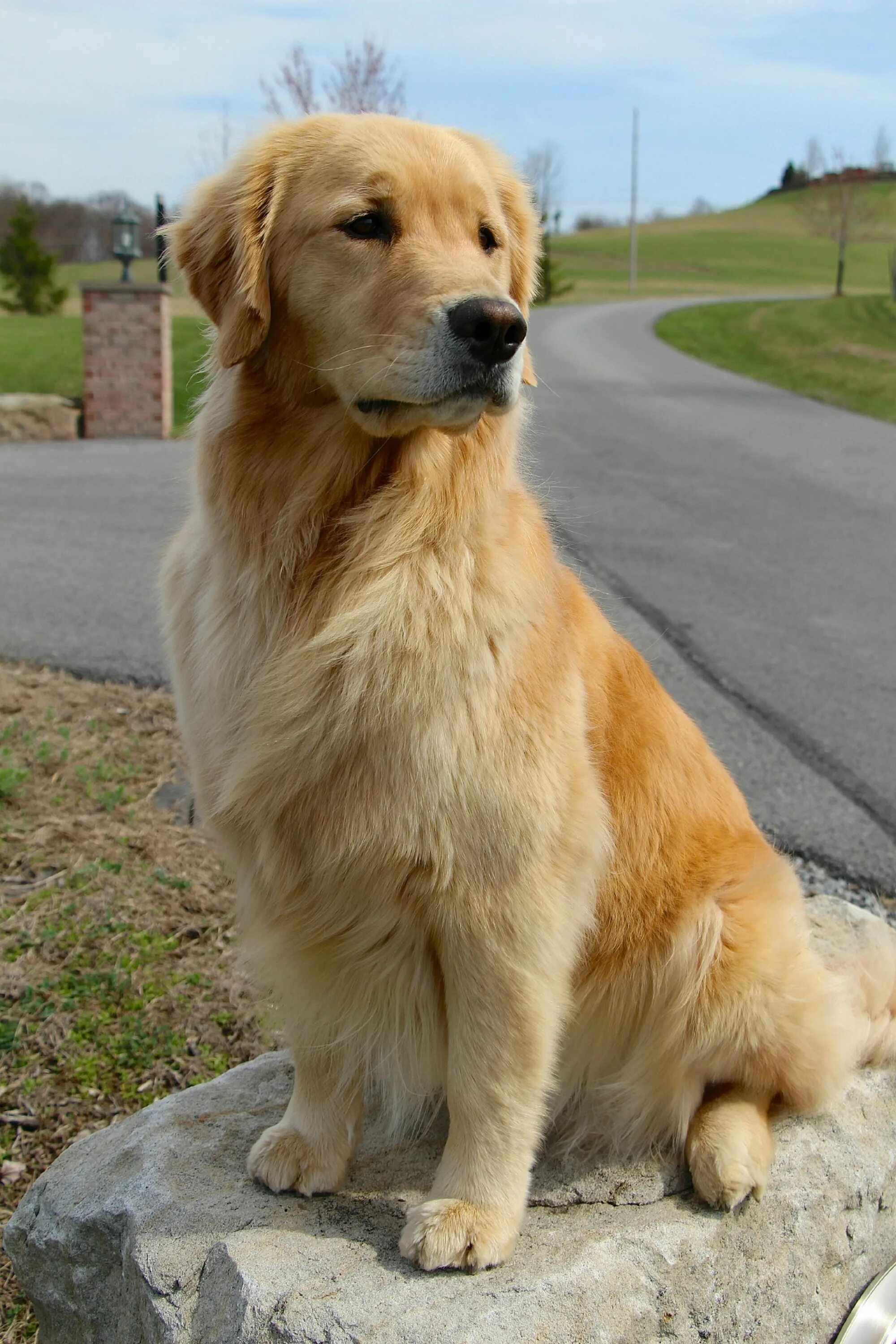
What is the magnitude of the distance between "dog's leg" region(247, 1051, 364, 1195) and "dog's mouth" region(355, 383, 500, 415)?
148cm

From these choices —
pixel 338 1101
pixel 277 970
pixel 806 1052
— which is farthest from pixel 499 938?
pixel 806 1052

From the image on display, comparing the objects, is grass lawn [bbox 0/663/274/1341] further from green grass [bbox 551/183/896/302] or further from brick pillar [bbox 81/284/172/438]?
green grass [bbox 551/183/896/302]

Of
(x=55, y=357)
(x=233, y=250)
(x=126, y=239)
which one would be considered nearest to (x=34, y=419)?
(x=126, y=239)

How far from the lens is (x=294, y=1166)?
2635 mm

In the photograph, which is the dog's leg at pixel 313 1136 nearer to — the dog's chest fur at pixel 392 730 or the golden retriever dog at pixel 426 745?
the golden retriever dog at pixel 426 745

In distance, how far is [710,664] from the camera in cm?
690

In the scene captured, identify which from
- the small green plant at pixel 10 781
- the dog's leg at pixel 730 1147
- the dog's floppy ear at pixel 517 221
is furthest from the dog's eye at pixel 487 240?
the small green plant at pixel 10 781

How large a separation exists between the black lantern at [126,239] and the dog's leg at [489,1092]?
46.1 feet

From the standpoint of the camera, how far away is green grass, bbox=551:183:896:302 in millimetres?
52906

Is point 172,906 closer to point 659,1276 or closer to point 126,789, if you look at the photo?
point 126,789

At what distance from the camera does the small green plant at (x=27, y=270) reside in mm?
36875

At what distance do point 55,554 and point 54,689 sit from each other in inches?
129

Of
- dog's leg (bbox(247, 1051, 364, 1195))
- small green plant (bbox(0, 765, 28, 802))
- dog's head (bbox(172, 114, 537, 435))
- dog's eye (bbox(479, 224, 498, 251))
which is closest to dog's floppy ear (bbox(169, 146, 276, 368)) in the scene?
dog's head (bbox(172, 114, 537, 435))

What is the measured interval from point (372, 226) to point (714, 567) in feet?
23.2
